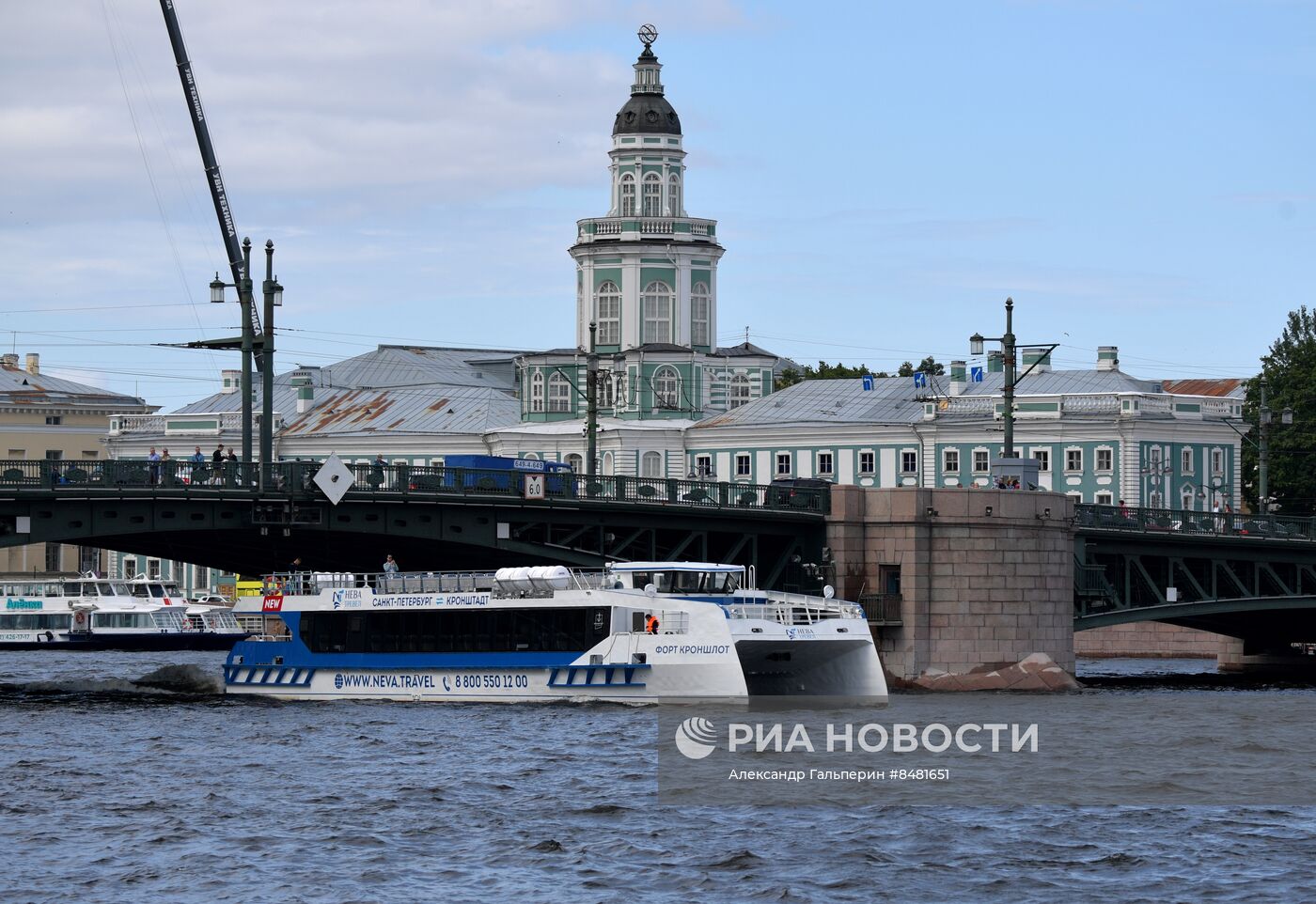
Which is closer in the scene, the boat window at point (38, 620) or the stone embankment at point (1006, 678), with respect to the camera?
the stone embankment at point (1006, 678)

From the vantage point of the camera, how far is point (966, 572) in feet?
205

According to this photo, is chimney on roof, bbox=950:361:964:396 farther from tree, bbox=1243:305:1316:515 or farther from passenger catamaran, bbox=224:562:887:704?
passenger catamaran, bbox=224:562:887:704

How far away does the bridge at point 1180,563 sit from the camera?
2611 inches

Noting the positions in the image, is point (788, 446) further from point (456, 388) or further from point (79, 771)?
point (79, 771)

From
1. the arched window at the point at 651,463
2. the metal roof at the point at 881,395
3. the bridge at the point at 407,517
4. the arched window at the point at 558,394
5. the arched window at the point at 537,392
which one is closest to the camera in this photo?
the bridge at the point at 407,517

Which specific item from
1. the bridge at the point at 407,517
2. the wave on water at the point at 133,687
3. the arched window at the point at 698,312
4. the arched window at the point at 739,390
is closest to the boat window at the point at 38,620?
the wave on water at the point at 133,687

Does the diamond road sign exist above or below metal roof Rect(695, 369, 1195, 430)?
below

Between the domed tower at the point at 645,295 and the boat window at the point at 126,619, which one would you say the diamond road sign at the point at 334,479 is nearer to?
the boat window at the point at 126,619

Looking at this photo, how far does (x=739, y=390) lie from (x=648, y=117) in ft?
43.3

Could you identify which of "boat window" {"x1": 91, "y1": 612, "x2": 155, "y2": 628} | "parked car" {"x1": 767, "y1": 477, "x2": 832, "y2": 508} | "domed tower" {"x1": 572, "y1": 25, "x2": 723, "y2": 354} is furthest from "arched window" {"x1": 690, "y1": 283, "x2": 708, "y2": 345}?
"parked car" {"x1": 767, "y1": 477, "x2": 832, "y2": 508}

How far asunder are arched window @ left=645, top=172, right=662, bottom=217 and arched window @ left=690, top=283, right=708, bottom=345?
146 inches

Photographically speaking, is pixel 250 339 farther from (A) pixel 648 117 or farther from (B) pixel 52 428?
(B) pixel 52 428

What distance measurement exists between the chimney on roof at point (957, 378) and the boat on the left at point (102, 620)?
101ft

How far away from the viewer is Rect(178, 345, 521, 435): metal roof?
119750mm
